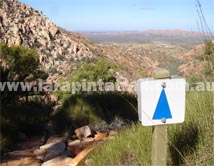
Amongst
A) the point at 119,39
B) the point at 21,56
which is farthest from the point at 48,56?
the point at 119,39

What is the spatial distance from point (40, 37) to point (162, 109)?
1118 inches

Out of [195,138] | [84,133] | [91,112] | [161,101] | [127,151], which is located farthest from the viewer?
[91,112]

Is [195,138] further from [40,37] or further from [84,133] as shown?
[40,37]

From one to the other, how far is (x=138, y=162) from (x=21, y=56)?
8116 mm

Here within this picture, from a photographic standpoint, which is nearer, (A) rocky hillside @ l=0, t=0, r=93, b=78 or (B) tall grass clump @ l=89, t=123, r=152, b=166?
(B) tall grass clump @ l=89, t=123, r=152, b=166

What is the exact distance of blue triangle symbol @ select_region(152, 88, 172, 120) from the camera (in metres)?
1.93

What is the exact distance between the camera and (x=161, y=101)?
6.33 feet

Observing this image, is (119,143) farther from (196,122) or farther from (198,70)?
(198,70)

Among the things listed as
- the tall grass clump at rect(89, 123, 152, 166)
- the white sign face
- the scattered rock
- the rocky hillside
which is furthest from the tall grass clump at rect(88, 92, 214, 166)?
the rocky hillside

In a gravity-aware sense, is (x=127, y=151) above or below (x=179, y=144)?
below

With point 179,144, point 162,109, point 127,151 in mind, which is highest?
point 162,109

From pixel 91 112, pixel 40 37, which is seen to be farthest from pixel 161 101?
pixel 40 37

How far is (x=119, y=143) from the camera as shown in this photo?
3.14 metres

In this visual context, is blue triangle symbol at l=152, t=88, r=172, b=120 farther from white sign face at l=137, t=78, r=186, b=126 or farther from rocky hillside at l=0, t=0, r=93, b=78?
rocky hillside at l=0, t=0, r=93, b=78
